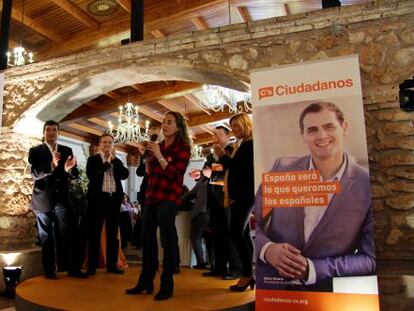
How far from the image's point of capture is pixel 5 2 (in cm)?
439

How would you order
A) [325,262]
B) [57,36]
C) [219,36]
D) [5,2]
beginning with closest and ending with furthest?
[325,262] < [219,36] < [5,2] < [57,36]

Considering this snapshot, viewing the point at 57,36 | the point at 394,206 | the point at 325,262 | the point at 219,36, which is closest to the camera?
the point at 325,262

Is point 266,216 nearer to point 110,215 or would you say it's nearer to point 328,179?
point 328,179

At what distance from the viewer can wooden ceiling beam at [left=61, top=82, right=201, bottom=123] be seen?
6.46m

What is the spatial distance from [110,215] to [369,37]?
259cm

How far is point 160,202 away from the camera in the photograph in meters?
2.37

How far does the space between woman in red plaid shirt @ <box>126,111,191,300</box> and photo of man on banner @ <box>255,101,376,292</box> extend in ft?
1.73

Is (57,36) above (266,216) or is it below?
above

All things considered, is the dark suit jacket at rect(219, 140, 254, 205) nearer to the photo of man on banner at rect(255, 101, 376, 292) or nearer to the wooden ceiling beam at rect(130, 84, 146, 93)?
the photo of man on banner at rect(255, 101, 376, 292)

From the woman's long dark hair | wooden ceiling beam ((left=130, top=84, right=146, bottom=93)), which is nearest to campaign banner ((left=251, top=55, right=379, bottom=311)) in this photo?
the woman's long dark hair

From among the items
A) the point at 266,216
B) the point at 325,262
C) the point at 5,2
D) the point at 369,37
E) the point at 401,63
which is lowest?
the point at 325,262

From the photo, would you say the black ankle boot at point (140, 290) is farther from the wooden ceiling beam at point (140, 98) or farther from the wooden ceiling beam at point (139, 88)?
the wooden ceiling beam at point (139, 88)

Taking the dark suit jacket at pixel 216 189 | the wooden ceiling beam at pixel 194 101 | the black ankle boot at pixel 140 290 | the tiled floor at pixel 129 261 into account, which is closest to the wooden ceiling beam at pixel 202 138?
the wooden ceiling beam at pixel 194 101

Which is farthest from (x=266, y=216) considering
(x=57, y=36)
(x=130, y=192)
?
(x=130, y=192)
